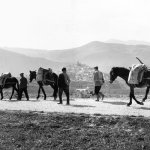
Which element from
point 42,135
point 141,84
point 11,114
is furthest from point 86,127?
point 141,84

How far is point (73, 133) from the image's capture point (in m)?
8.12

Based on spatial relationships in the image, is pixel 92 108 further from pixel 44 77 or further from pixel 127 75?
pixel 44 77

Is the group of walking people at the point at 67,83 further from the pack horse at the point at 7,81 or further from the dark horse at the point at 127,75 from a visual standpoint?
the dark horse at the point at 127,75

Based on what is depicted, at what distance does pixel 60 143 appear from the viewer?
734 cm

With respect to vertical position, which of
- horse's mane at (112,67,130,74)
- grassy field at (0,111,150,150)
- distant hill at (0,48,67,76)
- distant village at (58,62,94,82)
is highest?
distant hill at (0,48,67,76)

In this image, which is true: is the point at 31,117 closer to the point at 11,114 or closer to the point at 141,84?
the point at 11,114

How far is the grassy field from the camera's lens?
279 inches

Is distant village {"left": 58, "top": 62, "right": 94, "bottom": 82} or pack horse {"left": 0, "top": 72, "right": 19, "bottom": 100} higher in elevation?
distant village {"left": 58, "top": 62, "right": 94, "bottom": 82}

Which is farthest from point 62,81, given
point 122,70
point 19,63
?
point 19,63

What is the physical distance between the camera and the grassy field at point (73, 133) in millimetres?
7094

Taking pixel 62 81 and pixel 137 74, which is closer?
pixel 137 74

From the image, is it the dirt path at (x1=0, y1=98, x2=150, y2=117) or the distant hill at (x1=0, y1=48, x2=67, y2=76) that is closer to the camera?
the dirt path at (x1=0, y1=98, x2=150, y2=117)

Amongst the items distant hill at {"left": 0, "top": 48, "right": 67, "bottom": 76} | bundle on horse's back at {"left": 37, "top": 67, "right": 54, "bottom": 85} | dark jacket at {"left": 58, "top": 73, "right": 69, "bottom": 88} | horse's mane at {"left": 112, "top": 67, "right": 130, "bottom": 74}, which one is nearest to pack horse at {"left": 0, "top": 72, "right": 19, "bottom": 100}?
bundle on horse's back at {"left": 37, "top": 67, "right": 54, "bottom": 85}

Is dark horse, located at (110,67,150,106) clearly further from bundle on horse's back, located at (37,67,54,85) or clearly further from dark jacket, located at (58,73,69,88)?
bundle on horse's back, located at (37,67,54,85)
